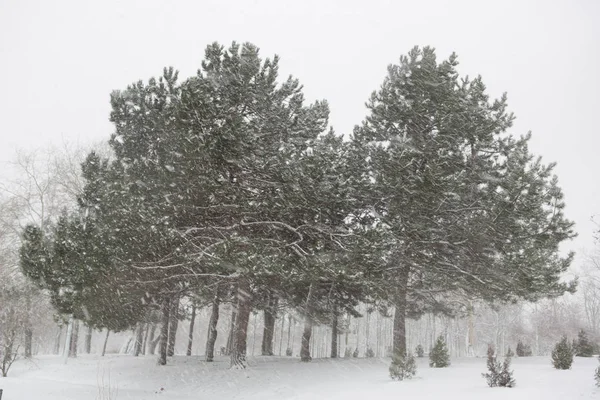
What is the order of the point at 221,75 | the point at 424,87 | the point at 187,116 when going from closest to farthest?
the point at 187,116
the point at 221,75
the point at 424,87

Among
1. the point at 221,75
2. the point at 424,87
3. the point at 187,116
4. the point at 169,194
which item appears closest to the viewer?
the point at 187,116

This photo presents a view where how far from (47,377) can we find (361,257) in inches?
752

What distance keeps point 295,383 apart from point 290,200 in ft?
23.1

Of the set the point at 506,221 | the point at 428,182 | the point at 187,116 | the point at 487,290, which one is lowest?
the point at 487,290

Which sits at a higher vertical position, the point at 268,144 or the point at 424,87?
the point at 424,87

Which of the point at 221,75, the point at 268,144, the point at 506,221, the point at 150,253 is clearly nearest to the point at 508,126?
the point at 506,221

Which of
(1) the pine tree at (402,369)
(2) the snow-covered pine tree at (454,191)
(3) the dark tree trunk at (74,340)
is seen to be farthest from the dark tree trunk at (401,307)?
(3) the dark tree trunk at (74,340)

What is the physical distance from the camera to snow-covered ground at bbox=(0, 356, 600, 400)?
36.8ft

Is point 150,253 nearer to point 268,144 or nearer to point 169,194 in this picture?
point 169,194

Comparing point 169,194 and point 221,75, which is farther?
point 221,75

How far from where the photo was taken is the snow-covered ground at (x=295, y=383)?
1120cm

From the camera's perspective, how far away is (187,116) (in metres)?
13.2

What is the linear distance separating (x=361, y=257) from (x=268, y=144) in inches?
221

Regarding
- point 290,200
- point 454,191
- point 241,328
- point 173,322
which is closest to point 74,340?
point 173,322
